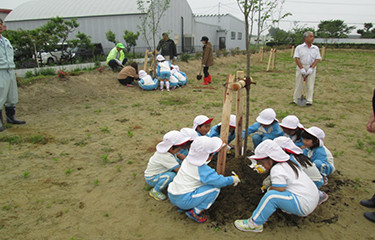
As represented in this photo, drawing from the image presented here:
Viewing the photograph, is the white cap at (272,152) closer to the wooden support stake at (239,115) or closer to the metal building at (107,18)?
the wooden support stake at (239,115)

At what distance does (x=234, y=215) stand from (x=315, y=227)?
816 mm

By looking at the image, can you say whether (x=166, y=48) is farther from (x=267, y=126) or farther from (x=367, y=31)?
(x=367, y=31)

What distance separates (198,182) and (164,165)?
598 millimetres

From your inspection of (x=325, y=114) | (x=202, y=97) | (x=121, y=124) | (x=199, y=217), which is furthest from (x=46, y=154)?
(x=325, y=114)

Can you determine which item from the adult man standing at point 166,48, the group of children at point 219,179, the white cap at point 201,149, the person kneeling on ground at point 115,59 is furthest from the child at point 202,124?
the person kneeling on ground at point 115,59

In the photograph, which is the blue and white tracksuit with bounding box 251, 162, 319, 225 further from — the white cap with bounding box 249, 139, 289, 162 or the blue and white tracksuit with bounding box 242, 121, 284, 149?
the blue and white tracksuit with bounding box 242, 121, 284, 149

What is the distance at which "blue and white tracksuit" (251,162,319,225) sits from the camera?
2.50m

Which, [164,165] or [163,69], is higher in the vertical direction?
[163,69]

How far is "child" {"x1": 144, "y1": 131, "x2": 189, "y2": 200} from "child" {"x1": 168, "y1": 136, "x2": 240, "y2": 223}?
390 millimetres

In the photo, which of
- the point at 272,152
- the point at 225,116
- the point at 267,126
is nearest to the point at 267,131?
the point at 267,126

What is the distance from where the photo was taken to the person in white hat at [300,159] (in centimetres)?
291

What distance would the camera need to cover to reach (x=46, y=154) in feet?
14.4

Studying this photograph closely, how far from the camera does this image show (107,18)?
837 inches

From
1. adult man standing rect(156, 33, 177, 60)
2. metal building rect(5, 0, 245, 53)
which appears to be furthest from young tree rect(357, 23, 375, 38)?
adult man standing rect(156, 33, 177, 60)
